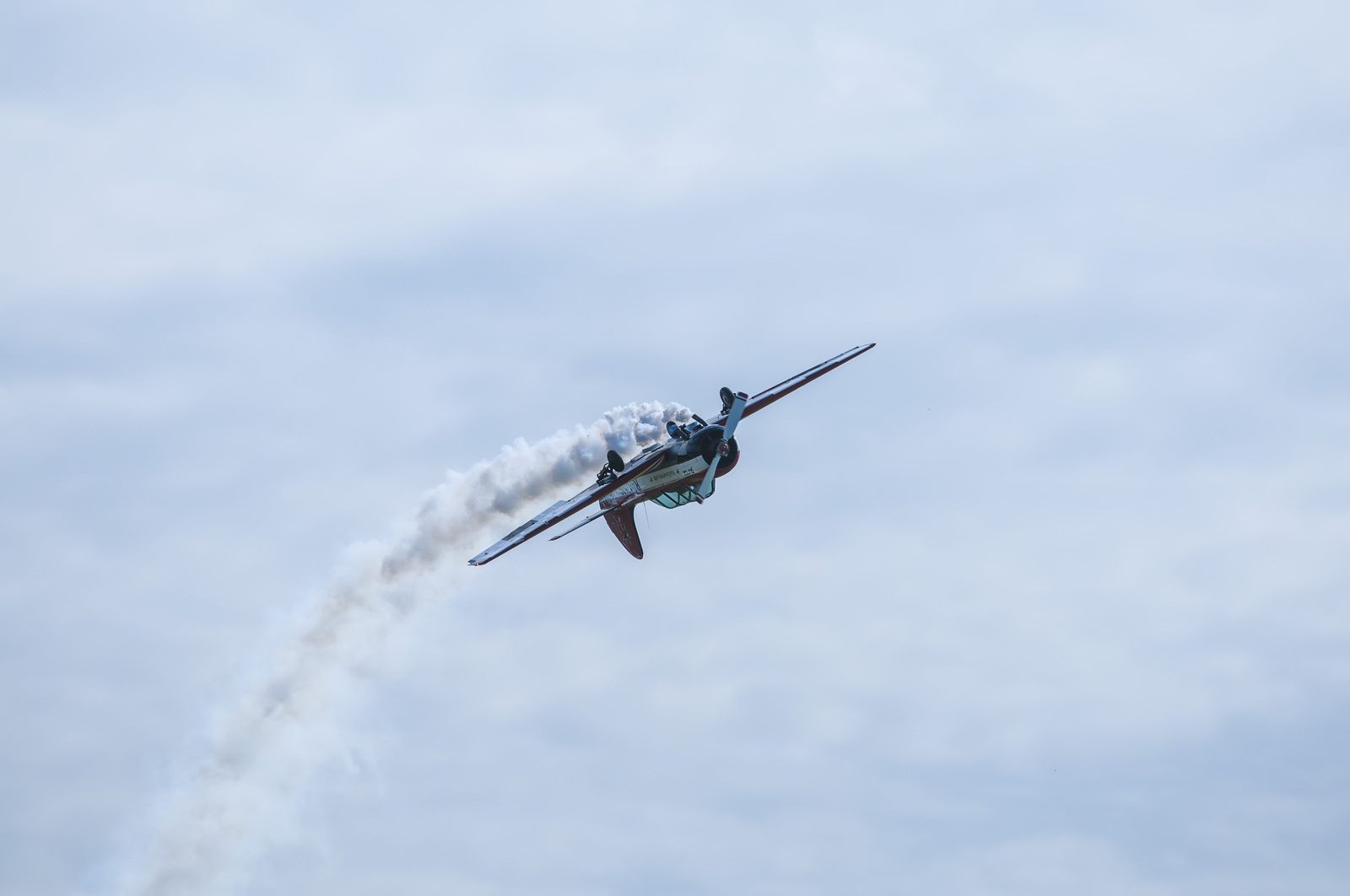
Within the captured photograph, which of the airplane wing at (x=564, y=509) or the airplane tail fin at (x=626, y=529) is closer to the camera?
the airplane wing at (x=564, y=509)

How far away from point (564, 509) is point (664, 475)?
20.5 feet

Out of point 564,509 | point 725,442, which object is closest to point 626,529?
point 564,509

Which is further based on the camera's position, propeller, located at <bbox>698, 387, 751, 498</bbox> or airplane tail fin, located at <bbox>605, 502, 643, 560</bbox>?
airplane tail fin, located at <bbox>605, 502, 643, 560</bbox>

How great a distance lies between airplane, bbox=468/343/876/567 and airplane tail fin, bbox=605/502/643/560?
390 millimetres

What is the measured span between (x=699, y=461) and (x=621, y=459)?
5.69 metres

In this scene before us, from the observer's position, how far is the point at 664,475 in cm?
13238

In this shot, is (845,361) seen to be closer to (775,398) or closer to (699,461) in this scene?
(775,398)

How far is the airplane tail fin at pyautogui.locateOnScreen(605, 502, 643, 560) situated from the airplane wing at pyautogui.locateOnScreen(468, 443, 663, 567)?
90.2 inches

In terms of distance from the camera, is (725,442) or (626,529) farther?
(626,529)

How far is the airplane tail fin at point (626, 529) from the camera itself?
137 m

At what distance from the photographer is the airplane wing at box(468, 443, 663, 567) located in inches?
5182

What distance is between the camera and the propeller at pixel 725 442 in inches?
5138

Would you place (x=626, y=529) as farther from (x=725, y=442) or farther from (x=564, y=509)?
(x=725, y=442)

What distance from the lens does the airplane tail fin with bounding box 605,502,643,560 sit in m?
137
